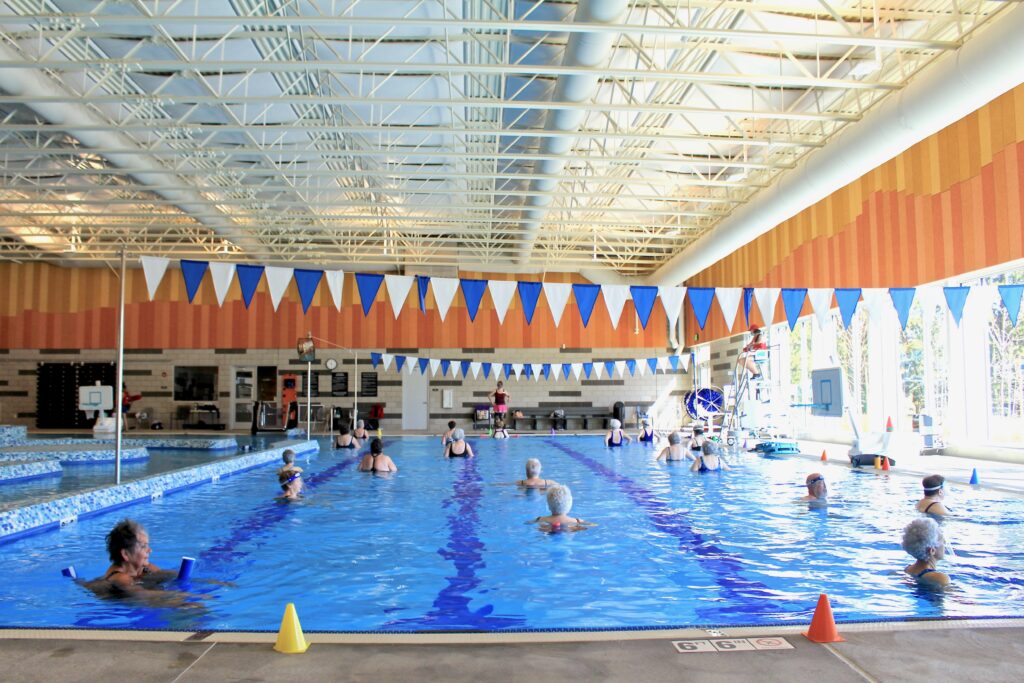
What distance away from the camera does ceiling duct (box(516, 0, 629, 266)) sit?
762 centimetres

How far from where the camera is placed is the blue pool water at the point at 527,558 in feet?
13.6

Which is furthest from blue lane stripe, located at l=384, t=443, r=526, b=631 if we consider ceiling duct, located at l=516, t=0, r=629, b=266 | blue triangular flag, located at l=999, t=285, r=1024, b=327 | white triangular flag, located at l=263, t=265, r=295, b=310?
blue triangular flag, located at l=999, t=285, r=1024, b=327

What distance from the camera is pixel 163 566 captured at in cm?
555

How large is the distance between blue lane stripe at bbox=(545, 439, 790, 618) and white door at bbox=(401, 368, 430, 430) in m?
15.8

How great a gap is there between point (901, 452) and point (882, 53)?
22.5 feet

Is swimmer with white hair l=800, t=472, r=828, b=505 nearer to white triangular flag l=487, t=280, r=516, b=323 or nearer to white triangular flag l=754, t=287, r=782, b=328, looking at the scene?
white triangular flag l=754, t=287, r=782, b=328

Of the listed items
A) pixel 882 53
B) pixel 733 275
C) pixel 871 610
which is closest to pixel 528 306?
pixel 882 53

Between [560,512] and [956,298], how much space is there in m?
A: 7.75

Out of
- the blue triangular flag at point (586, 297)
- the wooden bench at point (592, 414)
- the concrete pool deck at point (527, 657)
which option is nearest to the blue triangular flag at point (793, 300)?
the blue triangular flag at point (586, 297)

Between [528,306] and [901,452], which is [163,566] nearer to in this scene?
[528,306]

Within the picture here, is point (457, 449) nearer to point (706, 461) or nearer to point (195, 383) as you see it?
point (706, 461)

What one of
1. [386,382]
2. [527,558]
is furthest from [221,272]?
[386,382]

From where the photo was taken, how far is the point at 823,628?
317cm

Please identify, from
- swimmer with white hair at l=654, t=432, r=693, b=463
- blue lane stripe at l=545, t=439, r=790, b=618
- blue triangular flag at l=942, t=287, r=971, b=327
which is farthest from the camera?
swimmer with white hair at l=654, t=432, r=693, b=463
